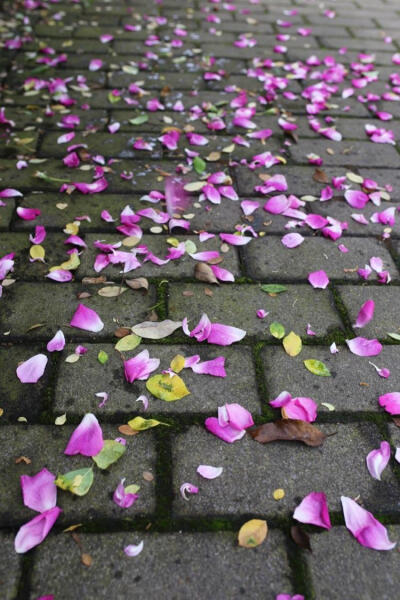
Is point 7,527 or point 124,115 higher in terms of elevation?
point 124,115

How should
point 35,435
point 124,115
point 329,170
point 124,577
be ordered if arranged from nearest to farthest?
point 124,577, point 35,435, point 329,170, point 124,115

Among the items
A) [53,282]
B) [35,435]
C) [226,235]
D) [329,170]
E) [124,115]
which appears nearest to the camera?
[35,435]

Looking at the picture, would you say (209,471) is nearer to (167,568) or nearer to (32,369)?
(167,568)

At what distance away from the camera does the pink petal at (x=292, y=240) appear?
6.97ft

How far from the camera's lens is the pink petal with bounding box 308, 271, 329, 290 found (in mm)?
1938

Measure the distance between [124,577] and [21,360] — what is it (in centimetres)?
73

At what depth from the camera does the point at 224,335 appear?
5.64 feet

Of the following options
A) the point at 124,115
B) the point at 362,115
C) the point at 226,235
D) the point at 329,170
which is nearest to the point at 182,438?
the point at 226,235

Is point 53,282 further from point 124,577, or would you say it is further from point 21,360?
point 124,577

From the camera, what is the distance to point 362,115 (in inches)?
124

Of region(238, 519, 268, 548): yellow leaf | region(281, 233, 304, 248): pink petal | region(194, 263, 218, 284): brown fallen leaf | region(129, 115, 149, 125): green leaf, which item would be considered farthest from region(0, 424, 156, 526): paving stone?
region(129, 115, 149, 125): green leaf

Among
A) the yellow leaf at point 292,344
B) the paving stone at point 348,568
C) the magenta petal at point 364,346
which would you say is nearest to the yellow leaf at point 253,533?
the paving stone at point 348,568

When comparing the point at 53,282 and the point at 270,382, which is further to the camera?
the point at 53,282

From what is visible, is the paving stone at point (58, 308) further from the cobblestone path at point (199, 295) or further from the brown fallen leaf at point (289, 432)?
the brown fallen leaf at point (289, 432)
